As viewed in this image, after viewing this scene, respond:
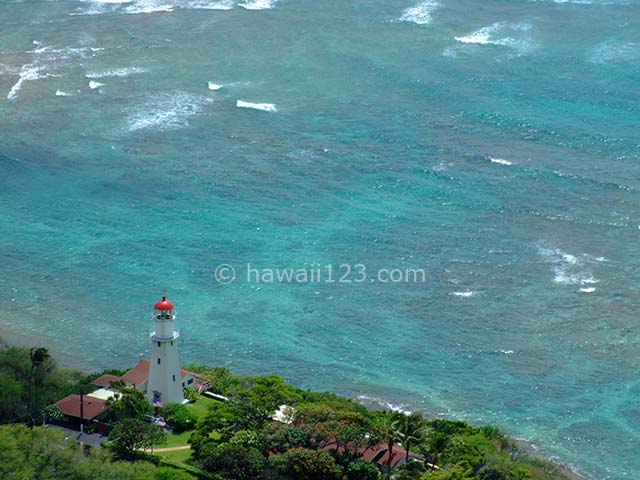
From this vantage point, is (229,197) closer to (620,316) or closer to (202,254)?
(202,254)

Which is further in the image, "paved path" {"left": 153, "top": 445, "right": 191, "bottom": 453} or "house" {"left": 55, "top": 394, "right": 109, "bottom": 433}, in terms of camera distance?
"house" {"left": 55, "top": 394, "right": 109, "bottom": 433}

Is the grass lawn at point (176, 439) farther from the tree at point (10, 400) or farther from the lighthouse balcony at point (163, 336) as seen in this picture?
the tree at point (10, 400)

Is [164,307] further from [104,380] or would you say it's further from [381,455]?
[381,455]

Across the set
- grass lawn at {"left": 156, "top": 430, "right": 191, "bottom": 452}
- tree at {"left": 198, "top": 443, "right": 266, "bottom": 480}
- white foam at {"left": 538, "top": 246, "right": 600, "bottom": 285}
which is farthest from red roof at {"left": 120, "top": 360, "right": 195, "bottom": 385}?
white foam at {"left": 538, "top": 246, "right": 600, "bottom": 285}

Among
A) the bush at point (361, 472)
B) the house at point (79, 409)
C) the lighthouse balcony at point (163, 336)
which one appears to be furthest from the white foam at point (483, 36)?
the bush at point (361, 472)

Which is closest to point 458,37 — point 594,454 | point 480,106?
point 480,106

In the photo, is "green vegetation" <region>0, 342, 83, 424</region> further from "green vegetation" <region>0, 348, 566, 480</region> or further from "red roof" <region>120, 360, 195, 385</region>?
"red roof" <region>120, 360, 195, 385</region>
